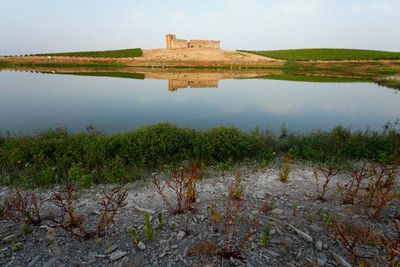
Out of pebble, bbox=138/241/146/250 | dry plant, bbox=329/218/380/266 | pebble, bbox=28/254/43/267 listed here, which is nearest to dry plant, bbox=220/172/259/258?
pebble, bbox=138/241/146/250

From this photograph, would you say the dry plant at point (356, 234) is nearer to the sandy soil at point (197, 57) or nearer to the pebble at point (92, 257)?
the pebble at point (92, 257)

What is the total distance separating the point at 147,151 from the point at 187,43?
104m

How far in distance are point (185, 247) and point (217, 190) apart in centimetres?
295

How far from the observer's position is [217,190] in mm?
8273

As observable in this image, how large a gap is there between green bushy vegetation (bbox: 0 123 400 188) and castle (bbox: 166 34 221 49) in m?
99.5

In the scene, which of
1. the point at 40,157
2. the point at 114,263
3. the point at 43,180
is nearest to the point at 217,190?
the point at 114,263

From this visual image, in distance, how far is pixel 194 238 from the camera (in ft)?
18.9

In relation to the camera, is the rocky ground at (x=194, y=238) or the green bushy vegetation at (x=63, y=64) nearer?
the rocky ground at (x=194, y=238)

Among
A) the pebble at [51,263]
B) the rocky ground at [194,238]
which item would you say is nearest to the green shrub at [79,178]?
the rocky ground at [194,238]

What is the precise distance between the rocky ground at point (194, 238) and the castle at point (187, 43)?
343 feet

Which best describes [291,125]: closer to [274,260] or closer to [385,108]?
[385,108]

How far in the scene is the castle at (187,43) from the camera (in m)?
105

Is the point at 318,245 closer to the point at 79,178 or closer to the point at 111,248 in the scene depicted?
the point at 111,248

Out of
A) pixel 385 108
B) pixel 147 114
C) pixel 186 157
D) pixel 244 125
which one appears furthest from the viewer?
pixel 385 108
